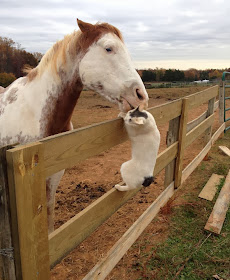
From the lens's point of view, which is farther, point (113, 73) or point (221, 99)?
point (221, 99)

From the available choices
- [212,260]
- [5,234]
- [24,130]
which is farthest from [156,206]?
[5,234]

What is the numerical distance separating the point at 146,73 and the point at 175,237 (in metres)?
28.8

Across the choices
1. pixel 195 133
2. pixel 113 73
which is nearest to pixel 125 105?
pixel 113 73

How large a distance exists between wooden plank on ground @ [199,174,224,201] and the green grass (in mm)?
309

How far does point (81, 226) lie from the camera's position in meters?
1.58

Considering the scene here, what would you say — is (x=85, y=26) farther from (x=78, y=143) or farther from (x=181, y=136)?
(x=181, y=136)

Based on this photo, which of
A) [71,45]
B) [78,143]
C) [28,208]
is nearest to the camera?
[28,208]

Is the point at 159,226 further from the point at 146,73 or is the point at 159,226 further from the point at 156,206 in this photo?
the point at 146,73

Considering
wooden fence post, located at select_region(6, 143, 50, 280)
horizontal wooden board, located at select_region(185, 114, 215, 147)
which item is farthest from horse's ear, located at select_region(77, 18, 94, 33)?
horizontal wooden board, located at select_region(185, 114, 215, 147)

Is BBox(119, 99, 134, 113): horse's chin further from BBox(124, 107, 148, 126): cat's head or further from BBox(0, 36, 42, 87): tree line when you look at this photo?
BBox(0, 36, 42, 87): tree line

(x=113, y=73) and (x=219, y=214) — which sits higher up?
(x=113, y=73)

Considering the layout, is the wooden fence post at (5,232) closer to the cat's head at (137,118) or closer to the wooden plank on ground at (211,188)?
the cat's head at (137,118)

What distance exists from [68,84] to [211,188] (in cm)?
300

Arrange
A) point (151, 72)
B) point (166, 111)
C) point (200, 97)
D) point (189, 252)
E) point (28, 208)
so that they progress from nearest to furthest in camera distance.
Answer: point (28, 208) → point (189, 252) → point (166, 111) → point (200, 97) → point (151, 72)
